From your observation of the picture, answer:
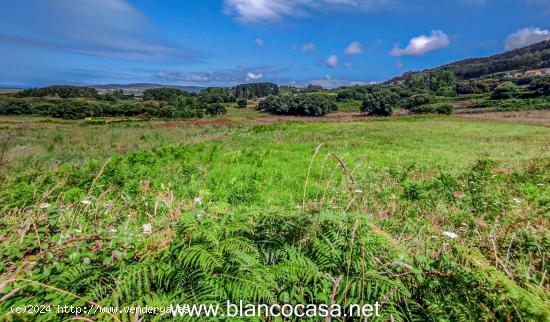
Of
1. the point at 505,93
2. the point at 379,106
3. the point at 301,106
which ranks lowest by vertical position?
the point at 301,106

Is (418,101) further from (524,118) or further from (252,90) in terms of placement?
(252,90)

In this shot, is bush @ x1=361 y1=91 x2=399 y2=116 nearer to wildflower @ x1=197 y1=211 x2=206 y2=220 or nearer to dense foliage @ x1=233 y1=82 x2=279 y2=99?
wildflower @ x1=197 y1=211 x2=206 y2=220

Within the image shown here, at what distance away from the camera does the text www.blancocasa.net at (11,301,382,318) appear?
175 cm

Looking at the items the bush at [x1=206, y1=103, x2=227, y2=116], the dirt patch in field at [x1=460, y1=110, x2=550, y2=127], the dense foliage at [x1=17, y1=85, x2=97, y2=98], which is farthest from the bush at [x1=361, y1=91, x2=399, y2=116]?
the dense foliage at [x1=17, y1=85, x2=97, y2=98]

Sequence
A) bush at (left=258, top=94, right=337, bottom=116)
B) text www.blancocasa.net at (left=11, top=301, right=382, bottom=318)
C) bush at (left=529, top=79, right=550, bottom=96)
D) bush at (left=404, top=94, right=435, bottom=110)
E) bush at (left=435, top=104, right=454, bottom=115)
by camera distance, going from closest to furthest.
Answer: text www.blancocasa.net at (left=11, top=301, right=382, bottom=318) < bush at (left=435, top=104, right=454, bottom=115) < bush at (left=529, top=79, right=550, bottom=96) < bush at (left=258, top=94, right=337, bottom=116) < bush at (left=404, top=94, right=435, bottom=110)

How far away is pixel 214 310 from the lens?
1750 millimetres

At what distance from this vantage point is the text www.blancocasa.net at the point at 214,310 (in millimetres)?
1751

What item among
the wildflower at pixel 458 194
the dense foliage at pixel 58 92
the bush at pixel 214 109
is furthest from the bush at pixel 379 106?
the dense foliage at pixel 58 92

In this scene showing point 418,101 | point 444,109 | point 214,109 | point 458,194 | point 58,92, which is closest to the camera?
point 458,194

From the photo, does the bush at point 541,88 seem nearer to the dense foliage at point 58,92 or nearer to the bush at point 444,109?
the bush at point 444,109

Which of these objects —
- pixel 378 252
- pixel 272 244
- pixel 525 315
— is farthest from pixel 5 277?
pixel 525 315

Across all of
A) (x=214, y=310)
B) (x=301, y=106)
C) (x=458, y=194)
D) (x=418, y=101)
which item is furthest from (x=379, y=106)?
(x=214, y=310)

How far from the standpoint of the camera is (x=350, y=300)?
186 centimetres

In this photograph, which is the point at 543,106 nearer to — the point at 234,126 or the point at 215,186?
the point at 234,126
